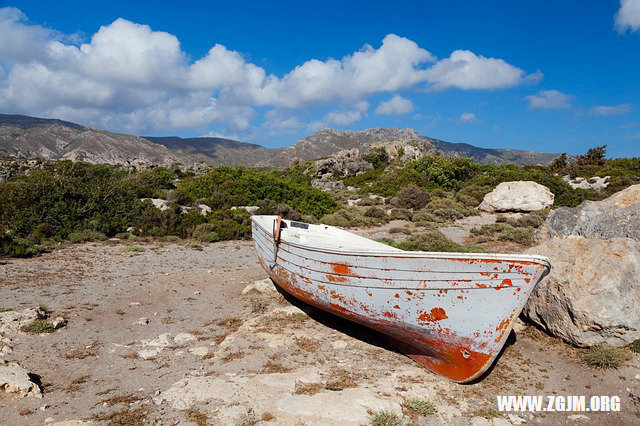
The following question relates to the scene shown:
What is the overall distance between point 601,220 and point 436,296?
518 cm

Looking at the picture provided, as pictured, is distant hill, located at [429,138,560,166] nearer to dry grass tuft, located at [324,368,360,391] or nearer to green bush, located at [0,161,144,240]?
green bush, located at [0,161,144,240]

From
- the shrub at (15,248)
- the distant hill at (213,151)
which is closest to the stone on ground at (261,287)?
the shrub at (15,248)

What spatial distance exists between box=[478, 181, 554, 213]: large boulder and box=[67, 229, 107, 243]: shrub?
2265 cm

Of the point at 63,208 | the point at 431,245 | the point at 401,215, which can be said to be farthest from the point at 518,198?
the point at 63,208

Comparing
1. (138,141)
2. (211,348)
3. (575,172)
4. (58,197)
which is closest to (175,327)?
(211,348)

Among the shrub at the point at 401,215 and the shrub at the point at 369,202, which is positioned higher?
the shrub at the point at 369,202

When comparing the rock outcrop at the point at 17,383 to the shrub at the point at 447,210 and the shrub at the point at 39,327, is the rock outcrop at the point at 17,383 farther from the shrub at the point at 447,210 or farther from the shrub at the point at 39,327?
the shrub at the point at 447,210

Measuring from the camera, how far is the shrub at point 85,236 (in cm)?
1466

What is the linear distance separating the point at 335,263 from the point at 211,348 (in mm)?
2663

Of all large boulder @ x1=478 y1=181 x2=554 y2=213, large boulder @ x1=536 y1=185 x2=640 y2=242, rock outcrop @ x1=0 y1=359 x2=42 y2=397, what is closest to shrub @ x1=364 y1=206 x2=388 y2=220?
large boulder @ x1=478 y1=181 x2=554 y2=213

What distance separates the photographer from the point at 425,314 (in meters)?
5.07

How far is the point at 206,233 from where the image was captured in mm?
16344

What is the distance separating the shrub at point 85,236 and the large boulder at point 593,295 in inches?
618

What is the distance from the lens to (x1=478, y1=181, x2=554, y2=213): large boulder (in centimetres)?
2344
